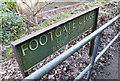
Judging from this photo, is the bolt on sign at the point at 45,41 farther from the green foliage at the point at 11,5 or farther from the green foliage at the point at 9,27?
the green foliage at the point at 11,5

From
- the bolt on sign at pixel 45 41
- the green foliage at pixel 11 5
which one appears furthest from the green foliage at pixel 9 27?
the bolt on sign at pixel 45 41

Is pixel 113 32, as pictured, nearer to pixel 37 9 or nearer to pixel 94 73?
pixel 94 73

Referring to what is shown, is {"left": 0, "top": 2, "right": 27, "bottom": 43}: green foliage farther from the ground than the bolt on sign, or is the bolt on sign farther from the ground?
the bolt on sign

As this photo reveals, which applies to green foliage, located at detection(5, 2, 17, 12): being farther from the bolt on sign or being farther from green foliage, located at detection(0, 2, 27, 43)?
the bolt on sign

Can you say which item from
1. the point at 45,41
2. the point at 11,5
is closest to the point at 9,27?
the point at 11,5

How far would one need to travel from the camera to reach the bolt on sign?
115cm

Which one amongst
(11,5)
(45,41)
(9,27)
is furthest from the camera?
(11,5)

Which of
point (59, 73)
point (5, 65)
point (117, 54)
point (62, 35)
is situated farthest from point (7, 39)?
point (117, 54)

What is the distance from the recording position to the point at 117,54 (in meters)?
2.52

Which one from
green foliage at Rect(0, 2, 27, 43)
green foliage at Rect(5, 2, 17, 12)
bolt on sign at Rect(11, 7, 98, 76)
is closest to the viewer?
bolt on sign at Rect(11, 7, 98, 76)

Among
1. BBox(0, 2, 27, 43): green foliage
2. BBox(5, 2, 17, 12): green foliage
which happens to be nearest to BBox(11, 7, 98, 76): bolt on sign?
BBox(0, 2, 27, 43): green foliage

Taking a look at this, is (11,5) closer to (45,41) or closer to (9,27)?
(9,27)

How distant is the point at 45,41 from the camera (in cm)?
136

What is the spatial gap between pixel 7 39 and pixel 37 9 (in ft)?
10.1
